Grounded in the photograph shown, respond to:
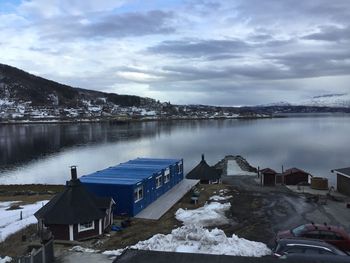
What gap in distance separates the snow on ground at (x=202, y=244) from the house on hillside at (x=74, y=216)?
396 centimetres

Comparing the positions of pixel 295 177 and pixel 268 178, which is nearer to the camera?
pixel 268 178

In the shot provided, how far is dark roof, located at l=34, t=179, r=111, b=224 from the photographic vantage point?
25156 millimetres

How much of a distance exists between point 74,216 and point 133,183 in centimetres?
606

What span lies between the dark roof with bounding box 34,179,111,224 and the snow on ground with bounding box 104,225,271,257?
4195mm

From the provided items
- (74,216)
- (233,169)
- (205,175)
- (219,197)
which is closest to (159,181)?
(219,197)

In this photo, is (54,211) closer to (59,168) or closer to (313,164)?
(59,168)

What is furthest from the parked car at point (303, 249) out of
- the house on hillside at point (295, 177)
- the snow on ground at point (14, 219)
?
the house on hillside at point (295, 177)

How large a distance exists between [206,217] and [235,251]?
7.78 m

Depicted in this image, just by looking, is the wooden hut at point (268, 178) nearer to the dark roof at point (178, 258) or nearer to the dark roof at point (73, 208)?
the dark roof at point (73, 208)

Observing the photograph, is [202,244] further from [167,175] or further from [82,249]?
[167,175]

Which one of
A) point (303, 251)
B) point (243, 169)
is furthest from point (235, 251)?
point (243, 169)

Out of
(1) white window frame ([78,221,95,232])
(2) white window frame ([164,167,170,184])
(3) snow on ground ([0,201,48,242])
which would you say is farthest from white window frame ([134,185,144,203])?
(3) snow on ground ([0,201,48,242])

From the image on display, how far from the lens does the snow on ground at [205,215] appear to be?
2744 cm

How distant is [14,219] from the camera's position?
30.6 metres
